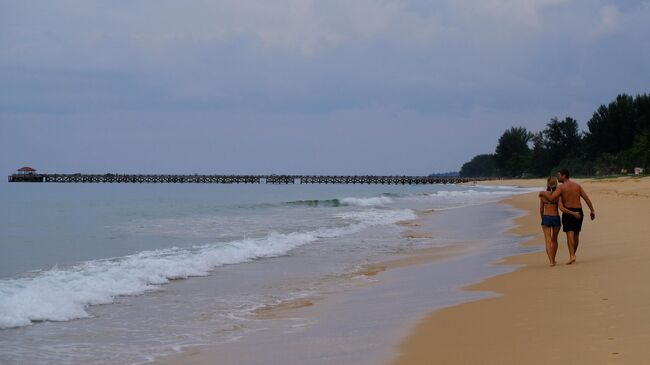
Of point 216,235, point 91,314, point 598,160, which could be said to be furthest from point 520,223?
point 598,160

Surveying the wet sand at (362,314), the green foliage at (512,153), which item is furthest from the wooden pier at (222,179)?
the wet sand at (362,314)

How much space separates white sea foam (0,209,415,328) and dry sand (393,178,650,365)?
196 inches

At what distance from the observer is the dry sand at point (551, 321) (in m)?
5.47

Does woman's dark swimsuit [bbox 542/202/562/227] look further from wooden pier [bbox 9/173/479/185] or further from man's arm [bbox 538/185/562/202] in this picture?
wooden pier [bbox 9/173/479/185]

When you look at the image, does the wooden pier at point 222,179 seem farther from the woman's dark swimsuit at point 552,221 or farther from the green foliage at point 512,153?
the woman's dark swimsuit at point 552,221

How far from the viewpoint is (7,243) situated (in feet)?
65.9

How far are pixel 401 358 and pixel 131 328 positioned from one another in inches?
147

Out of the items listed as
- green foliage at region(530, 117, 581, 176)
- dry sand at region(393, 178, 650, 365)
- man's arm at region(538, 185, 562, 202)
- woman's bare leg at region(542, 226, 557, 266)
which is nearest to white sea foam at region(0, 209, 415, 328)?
dry sand at region(393, 178, 650, 365)

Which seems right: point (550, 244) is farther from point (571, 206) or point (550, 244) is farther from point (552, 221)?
point (571, 206)

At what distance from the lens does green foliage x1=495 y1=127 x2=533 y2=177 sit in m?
138

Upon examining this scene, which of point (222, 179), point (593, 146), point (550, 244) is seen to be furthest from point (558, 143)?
point (550, 244)

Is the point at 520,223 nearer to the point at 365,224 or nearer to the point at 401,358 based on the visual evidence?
the point at 365,224

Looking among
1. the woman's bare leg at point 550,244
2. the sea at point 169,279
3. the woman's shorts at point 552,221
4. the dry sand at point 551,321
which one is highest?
the woman's shorts at point 552,221

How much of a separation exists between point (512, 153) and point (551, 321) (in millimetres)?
142552
